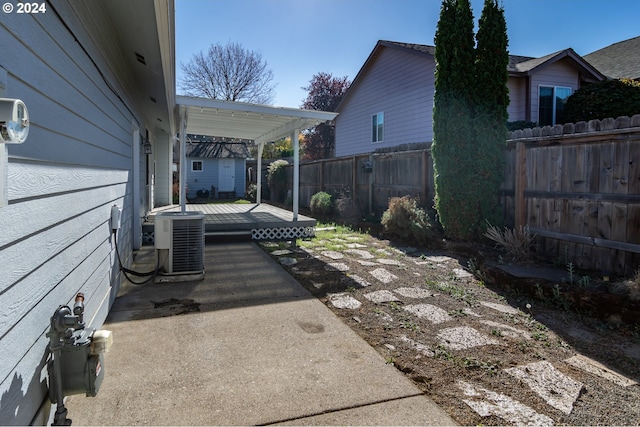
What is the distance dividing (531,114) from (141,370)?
11858mm

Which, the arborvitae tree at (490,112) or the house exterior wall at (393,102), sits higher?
the house exterior wall at (393,102)

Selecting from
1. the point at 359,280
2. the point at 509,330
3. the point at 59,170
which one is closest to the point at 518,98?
the point at 359,280

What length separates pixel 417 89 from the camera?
12.2 metres

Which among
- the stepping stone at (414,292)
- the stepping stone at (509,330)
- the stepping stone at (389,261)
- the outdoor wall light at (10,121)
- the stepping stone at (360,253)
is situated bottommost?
the stepping stone at (509,330)

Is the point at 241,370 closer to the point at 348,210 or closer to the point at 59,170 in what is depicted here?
the point at 59,170

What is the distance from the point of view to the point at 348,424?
209 centimetres

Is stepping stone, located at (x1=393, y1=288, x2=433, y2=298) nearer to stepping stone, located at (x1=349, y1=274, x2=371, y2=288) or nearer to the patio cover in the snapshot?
stepping stone, located at (x1=349, y1=274, x2=371, y2=288)

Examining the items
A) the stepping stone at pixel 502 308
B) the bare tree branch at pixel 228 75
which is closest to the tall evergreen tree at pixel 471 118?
the stepping stone at pixel 502 308

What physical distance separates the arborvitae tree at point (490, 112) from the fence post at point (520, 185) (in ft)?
1.54

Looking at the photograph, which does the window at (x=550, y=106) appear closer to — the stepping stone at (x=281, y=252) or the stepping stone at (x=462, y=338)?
the stepping stone at (x=281, y=252)

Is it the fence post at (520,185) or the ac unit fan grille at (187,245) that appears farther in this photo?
the fence post at (520,185)

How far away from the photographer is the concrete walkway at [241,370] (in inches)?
85.3

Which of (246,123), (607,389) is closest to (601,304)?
(607,389)

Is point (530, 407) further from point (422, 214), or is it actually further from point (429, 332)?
point (422, 214)
